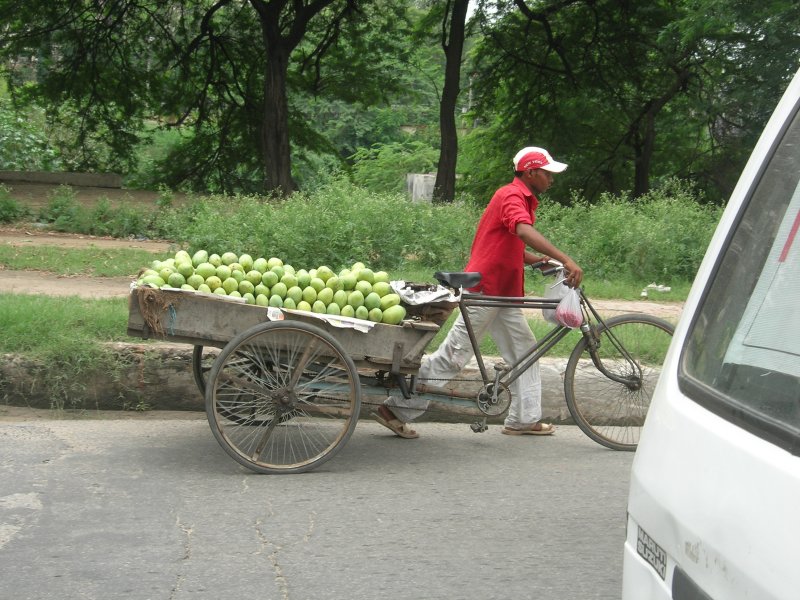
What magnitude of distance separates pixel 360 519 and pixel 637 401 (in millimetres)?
2280

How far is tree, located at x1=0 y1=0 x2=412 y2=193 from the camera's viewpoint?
63.9 feet

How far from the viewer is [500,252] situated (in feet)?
19.7

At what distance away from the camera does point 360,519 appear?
4.65m

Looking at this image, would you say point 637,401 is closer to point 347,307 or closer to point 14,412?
point 347,307

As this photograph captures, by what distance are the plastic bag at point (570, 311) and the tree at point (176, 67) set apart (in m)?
13.7

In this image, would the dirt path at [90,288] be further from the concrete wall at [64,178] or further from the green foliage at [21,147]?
the green foliage at [21,147]

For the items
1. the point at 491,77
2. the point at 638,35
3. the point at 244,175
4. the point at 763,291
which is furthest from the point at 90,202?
the point at 763,291

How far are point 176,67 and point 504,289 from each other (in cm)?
1671

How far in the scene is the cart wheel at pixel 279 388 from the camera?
5.25 m

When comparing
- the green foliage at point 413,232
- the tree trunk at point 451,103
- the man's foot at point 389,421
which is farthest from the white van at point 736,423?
the tree trunk at point 451,103

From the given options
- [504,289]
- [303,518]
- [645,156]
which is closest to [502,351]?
[504,289]

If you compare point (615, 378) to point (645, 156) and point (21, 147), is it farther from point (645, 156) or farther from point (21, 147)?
point (21, 147)

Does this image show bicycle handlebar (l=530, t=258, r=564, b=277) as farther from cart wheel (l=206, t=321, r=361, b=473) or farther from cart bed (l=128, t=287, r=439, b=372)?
cart wheel (l=206, t=321, r=361, b=473)

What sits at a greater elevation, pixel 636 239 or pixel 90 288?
pixel 636 239
